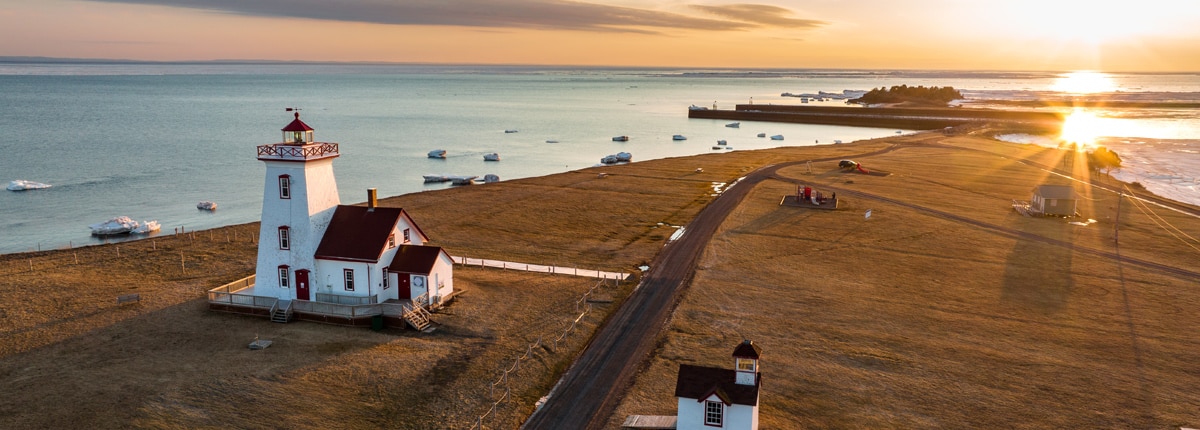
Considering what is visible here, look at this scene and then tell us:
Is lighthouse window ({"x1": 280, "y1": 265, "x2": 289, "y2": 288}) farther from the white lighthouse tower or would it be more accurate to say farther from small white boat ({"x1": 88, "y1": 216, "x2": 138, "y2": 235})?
small white boat ({"x1": 88, "y1": 216, "x2": 138, "y2": 235})

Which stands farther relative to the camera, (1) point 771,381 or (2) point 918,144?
(2) point 918,144

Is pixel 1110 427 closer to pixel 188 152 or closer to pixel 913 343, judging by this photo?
pixel 913 343

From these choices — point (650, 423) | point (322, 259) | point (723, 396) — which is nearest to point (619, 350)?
point (650, 423)

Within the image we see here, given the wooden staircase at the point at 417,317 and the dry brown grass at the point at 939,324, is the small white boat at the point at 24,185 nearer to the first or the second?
the wooden staircase at the point at 417,317

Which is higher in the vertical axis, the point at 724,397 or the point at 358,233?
the point at 358,233

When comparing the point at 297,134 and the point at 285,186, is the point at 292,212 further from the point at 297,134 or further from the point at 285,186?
the point at 297,134

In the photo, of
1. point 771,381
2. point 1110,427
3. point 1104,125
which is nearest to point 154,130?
point 771,381
